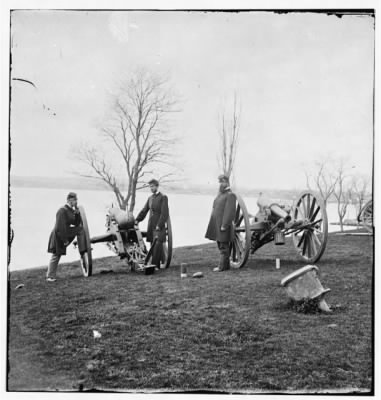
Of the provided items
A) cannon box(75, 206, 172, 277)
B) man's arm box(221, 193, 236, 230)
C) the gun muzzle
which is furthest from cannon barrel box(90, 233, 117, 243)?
the gun muzzle

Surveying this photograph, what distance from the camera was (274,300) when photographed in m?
6.89

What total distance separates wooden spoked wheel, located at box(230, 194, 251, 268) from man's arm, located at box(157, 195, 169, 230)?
0.88m

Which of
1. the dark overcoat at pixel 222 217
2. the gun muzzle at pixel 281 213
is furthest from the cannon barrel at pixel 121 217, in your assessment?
the gun muzzle at pixel 281 213

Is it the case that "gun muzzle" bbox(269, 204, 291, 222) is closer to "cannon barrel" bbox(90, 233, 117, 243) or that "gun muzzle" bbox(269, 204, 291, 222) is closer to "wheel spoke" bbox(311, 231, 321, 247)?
"wheel spoke" bbox(311, 231, 321, 247)

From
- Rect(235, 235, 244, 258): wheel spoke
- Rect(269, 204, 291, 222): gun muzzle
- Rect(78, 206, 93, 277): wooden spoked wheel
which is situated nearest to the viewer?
Rect(78, 206, 93, 277): wooden spoked wheel

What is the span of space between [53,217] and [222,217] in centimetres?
206

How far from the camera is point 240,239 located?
25.9 feet

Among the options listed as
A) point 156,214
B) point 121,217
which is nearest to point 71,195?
point 121,217

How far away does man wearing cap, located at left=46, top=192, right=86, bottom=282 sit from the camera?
7.29m

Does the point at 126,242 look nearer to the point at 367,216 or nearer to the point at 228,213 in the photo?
the point at 228,213

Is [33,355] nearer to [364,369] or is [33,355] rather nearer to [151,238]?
[151,238]

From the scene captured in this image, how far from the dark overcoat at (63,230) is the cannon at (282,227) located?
2.01m

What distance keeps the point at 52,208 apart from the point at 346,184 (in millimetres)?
3533

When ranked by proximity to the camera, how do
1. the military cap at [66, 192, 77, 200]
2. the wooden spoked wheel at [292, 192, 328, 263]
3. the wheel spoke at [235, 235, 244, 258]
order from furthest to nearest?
the wheel spoke at [235, 235, 244, 258] < the wooden spoked wheel at [292, 192, 328, 263] < the military cap at [66, 192, 77, 200]
